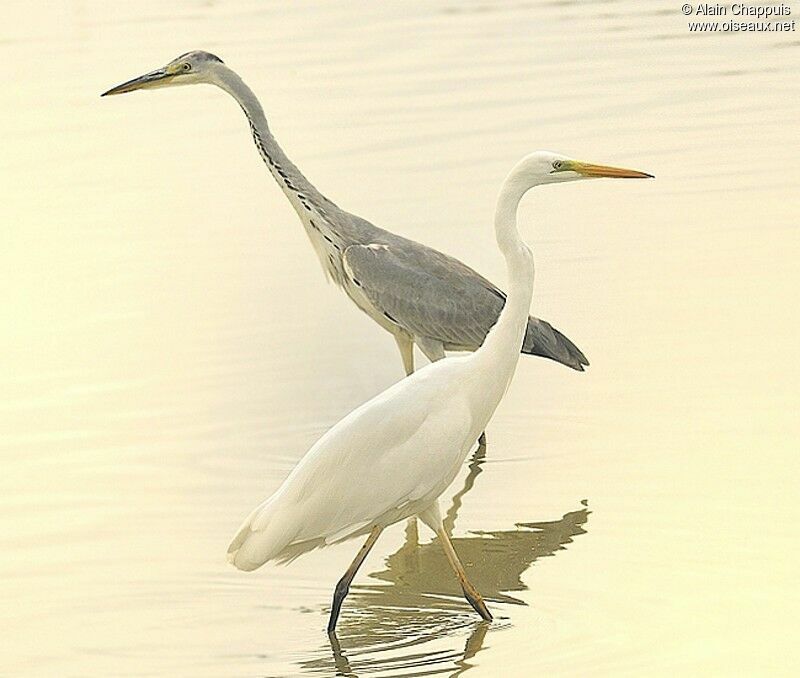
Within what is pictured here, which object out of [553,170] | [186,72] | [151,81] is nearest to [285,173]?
[186,72]

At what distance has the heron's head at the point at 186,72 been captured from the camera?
7.70 meters

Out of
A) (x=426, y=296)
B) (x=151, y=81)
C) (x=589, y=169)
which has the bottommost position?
(x=426, y=296)

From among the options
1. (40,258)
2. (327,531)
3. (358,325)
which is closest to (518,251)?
(327,531)

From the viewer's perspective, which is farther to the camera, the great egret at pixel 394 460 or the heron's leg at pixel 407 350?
the heron's leg at pixel 407 350

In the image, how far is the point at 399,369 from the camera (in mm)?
7895

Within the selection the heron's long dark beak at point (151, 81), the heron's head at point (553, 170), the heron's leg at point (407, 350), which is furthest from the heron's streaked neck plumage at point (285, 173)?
the heron's head at point (553, 170)

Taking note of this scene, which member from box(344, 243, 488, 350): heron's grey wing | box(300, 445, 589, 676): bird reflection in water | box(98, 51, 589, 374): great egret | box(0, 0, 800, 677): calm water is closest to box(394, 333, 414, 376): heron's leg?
box(98, 51, 589, 374): great egret

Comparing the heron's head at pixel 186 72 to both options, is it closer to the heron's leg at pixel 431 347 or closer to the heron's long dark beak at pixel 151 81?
the heron's long dark beak at pixel 151 81

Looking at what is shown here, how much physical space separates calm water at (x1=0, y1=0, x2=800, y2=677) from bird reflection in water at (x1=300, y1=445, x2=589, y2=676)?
15 mm

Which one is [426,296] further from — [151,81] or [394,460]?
[394,460]

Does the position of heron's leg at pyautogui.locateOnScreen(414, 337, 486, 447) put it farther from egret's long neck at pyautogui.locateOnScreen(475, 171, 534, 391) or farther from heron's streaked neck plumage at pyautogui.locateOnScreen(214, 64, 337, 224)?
egret's long neck at pyautogui.locateOnScreen(475, 171, 534, 391)

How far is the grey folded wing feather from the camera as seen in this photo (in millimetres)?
7086

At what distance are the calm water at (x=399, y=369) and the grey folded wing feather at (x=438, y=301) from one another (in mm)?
325

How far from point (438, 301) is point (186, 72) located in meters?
1.63
